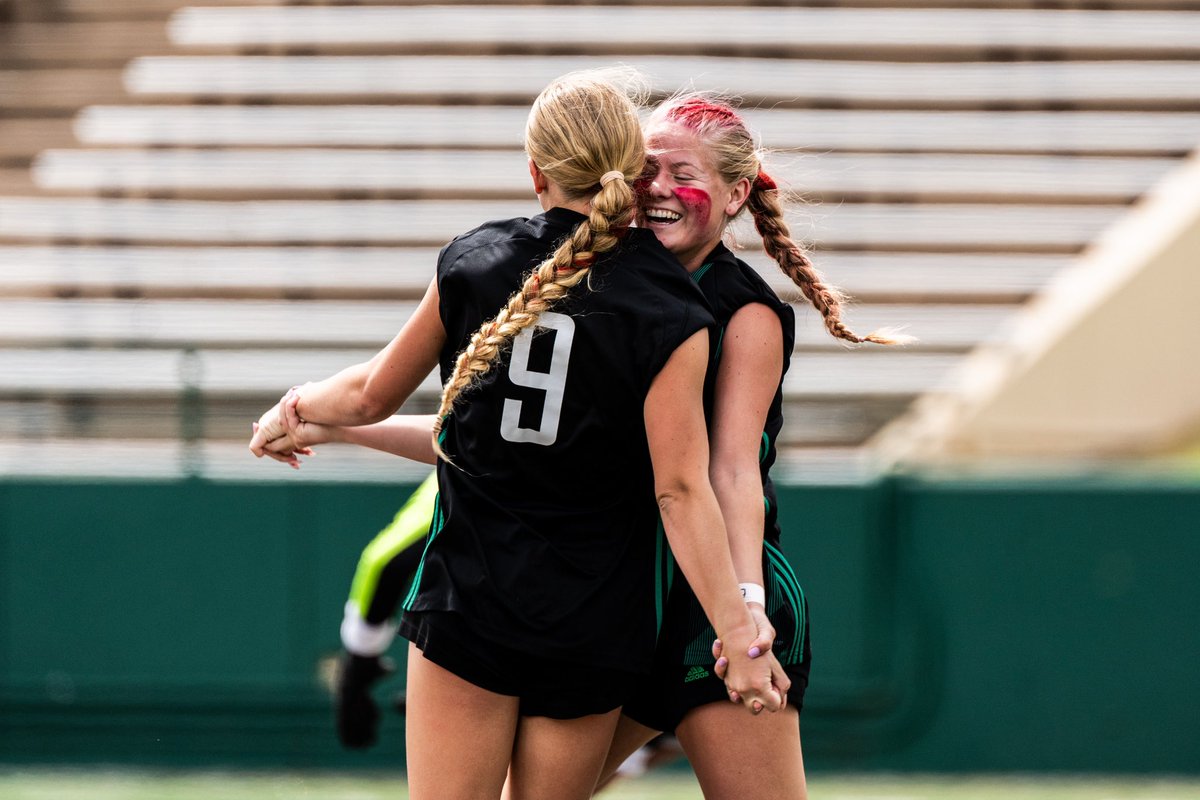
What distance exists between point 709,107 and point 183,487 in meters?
3.83

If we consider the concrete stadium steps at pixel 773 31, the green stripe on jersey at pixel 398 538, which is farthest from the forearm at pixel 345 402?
the concrete stadium steps at pixel 773 31

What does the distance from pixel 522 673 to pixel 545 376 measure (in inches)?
17.9

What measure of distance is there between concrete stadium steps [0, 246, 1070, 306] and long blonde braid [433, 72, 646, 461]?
5.59m

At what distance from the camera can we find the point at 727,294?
2.37m

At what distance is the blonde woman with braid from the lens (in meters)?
2.19

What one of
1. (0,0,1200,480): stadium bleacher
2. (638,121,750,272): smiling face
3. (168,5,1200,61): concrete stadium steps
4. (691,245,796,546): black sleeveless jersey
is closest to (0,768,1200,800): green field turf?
(0,0,1200,480): stadium bleacher

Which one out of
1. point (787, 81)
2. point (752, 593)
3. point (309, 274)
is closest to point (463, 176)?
point (309, 274)

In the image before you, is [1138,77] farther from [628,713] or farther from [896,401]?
[628,713]

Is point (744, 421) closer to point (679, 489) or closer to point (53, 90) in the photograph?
point (679, 489)

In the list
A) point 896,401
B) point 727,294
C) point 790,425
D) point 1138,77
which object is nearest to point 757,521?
point 727,294

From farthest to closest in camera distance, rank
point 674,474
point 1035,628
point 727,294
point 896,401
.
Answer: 1. point 896,401
2. point 1035,628
3. point 727,294
4. point 674,474

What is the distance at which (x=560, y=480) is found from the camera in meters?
2.25

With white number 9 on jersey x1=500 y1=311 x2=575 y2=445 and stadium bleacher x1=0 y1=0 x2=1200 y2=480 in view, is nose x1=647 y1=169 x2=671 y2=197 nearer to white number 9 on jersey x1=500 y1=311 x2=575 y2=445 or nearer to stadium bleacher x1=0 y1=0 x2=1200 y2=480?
white number 9 on jersey x1=500 y1=311 x2=575 y2=445

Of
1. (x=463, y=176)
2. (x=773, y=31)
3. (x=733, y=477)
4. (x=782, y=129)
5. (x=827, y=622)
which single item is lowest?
(x=827, y=622)
